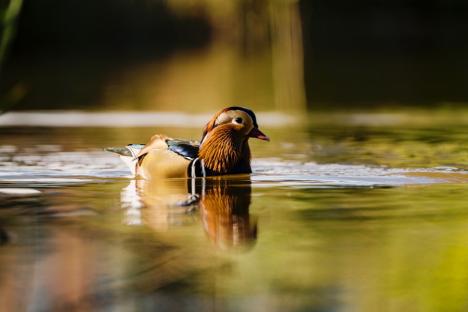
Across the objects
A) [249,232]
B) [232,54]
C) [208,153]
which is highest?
[232,54]

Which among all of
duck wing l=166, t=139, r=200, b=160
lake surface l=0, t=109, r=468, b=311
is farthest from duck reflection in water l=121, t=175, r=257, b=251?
duck wing l=166, t=139, r=200, b=160

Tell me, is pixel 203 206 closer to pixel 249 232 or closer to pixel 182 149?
pixel 249 232

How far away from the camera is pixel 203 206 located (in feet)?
35.3

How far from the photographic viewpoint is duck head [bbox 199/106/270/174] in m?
12.7

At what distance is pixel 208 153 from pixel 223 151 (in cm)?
12

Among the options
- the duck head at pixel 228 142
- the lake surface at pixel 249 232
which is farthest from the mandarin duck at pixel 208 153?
the lake surface at pixel 249 232

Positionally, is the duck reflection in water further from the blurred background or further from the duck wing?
the blurred background

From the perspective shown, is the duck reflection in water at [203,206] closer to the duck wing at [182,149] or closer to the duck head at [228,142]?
the duck head at [228,142]

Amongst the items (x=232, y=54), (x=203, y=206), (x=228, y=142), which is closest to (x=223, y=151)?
(x=228, y=142)

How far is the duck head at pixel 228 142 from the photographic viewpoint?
41.6 feet

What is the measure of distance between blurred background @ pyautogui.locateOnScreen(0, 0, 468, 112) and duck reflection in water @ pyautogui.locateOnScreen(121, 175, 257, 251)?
1201 mm

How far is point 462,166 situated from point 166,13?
52405mm

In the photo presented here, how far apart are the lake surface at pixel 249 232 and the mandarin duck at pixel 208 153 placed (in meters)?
0.14

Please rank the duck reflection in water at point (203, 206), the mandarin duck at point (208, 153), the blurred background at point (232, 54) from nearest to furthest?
the duck reflection in water at point (203, 206) < the mandarin duck at point (208, 153) < the blurred background at point (232, 54)
